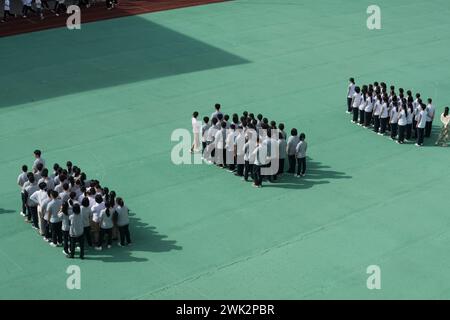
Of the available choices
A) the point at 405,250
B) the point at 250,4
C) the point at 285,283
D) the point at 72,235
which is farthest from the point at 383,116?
the point at 250,4

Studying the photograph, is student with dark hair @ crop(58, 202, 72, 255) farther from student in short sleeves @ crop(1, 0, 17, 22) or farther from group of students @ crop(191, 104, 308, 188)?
student in short sleeves @ crop(1, 0, 17, 22)

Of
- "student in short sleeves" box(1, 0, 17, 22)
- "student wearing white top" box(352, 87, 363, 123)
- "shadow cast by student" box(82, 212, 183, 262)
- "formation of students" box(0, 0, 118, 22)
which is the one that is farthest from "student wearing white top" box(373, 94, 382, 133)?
"student in short sleeves" box(1, 0, 17, 22)

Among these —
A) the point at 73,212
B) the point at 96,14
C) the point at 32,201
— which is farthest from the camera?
the point at 96,14

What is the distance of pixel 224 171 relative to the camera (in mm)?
20859

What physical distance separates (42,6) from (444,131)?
2024 centimetres

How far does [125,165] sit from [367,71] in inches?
431

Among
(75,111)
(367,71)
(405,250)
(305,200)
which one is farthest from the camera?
(367,71)

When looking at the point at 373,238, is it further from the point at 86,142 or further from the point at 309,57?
the point at 309,57

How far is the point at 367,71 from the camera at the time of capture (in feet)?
92.2

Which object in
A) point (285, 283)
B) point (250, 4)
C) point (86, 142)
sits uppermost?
point (250, 4)

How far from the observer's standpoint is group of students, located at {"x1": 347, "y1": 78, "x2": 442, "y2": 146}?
22219 millimetres

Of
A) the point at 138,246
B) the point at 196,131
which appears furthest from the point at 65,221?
the point at 196,131

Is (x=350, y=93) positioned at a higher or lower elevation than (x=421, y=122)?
higher

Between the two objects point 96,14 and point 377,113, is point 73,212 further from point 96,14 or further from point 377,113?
point 96,14
